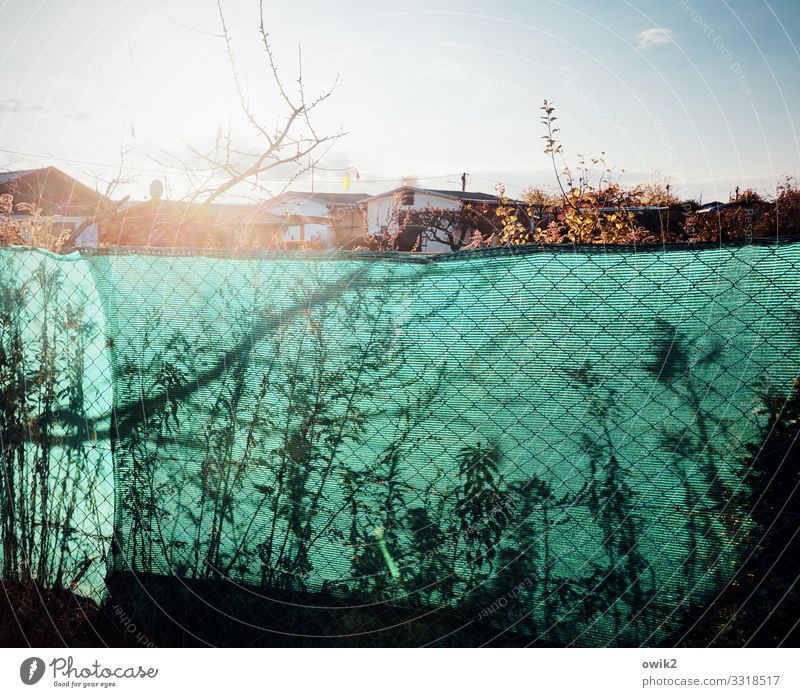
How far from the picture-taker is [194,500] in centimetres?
256

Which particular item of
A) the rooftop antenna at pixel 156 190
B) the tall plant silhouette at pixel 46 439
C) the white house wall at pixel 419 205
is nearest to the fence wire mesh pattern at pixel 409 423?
the tall plant silhouette at pixel 46 439

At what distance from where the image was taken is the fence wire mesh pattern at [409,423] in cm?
205

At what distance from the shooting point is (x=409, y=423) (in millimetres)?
2287

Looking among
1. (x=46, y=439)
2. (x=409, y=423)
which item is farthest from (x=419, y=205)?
(x=409, y=423)

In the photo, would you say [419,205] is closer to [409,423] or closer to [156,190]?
[156,190]

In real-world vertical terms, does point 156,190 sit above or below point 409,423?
above

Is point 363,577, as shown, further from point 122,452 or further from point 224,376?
point 122,452

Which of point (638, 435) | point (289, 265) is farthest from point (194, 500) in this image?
point (638, 435)

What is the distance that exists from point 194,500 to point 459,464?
3.73 ft

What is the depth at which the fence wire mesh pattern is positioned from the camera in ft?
6.73

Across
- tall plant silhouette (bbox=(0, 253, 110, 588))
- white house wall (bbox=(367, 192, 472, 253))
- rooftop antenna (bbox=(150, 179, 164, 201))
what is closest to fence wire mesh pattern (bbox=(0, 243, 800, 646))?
tall plant silhouette (bbox=(0, 253, 110, 588))
